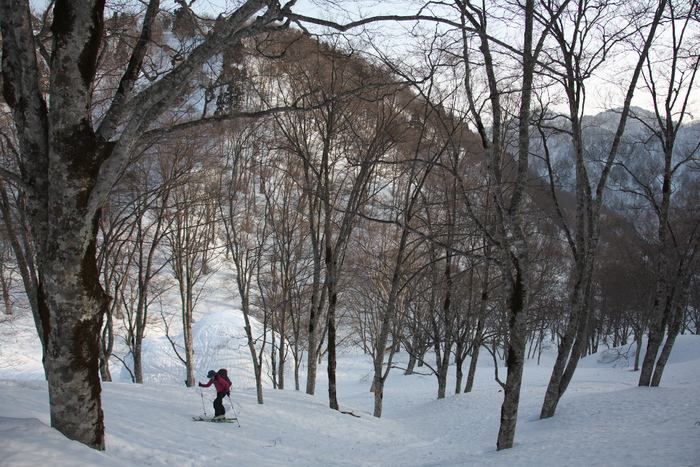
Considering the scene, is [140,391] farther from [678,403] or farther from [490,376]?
[490,376]

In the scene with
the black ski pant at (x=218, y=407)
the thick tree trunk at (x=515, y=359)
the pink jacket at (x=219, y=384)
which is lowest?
the black ski pant at (x=218, y=407)

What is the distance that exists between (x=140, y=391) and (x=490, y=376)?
2093 cm

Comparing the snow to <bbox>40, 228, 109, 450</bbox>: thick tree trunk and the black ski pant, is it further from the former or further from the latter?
the black ski pant

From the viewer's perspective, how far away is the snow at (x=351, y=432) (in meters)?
3.95

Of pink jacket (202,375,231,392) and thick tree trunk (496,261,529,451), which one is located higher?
thick tree trunk (496,261,529,451)

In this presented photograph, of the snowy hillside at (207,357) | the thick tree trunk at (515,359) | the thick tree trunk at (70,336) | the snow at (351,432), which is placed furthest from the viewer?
the snowy hillside at (207,357)

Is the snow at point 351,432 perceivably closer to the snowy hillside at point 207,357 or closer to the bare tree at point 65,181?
the bare tree at point 65,181

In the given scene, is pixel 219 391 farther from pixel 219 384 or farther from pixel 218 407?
pixel 218 407

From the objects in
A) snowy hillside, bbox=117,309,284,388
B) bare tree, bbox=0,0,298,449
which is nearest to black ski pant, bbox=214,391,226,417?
bare tree, bbox=0,0,298,449

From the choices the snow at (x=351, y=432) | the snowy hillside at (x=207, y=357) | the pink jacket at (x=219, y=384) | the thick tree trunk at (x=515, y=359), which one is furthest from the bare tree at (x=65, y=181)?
the snowy hillside at (x=207, y=357)

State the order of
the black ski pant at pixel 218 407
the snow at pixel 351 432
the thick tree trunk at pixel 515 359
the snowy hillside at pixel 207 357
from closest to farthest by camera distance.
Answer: the snow at pixel 351 432 → the thick tree trunk at pixel 515 359 → the black ski pant at pixel 218 407 → the snowy hillside at pixel 207 357

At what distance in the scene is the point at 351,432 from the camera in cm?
876

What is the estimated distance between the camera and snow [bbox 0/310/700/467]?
3.95 metres

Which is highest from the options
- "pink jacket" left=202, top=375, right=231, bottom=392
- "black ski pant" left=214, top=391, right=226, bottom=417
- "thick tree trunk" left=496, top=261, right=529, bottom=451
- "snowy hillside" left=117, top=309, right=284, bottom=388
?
"thick tree trunk" left=496, top=261, right=529, bottom=451
